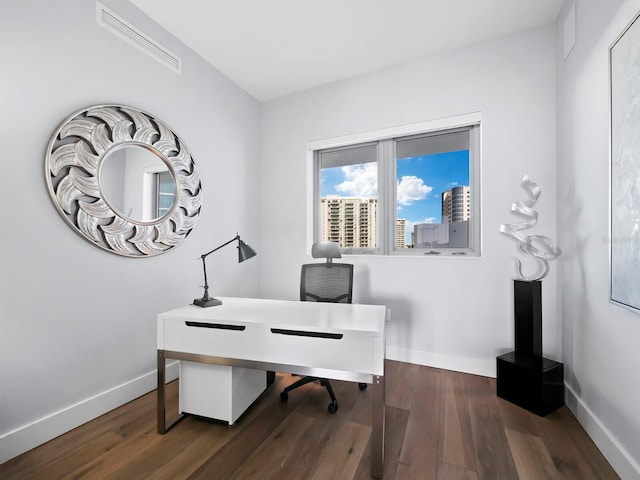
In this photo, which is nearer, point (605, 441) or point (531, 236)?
point (605, 441)

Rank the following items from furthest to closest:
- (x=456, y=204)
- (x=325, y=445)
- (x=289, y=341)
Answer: (x=456, y=204)
(x=325, y=445)
(x=289, y=341)

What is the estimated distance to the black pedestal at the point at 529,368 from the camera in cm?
184

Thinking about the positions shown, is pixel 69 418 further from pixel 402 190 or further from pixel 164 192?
pixel 402 190

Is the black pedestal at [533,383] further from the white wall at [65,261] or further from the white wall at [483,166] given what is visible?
the white wall at [65,261]

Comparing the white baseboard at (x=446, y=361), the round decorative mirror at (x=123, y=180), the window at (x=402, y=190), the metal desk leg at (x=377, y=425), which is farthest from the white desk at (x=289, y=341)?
the window at (x=402, y=190)

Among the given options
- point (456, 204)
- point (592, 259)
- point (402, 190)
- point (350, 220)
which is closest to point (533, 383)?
point (592, 259)

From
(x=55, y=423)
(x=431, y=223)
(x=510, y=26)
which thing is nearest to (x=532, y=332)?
(x=431, y=223)

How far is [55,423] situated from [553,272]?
11.4ft

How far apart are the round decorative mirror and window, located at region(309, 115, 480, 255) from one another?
143cm

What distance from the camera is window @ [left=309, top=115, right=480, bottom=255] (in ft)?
8.59

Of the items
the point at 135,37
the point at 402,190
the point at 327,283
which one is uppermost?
the point at 135,37

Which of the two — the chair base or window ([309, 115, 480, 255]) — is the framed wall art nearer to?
window ([309, 115, 480, 255])

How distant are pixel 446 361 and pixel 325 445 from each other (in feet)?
4.84

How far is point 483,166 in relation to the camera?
7.92 feet
